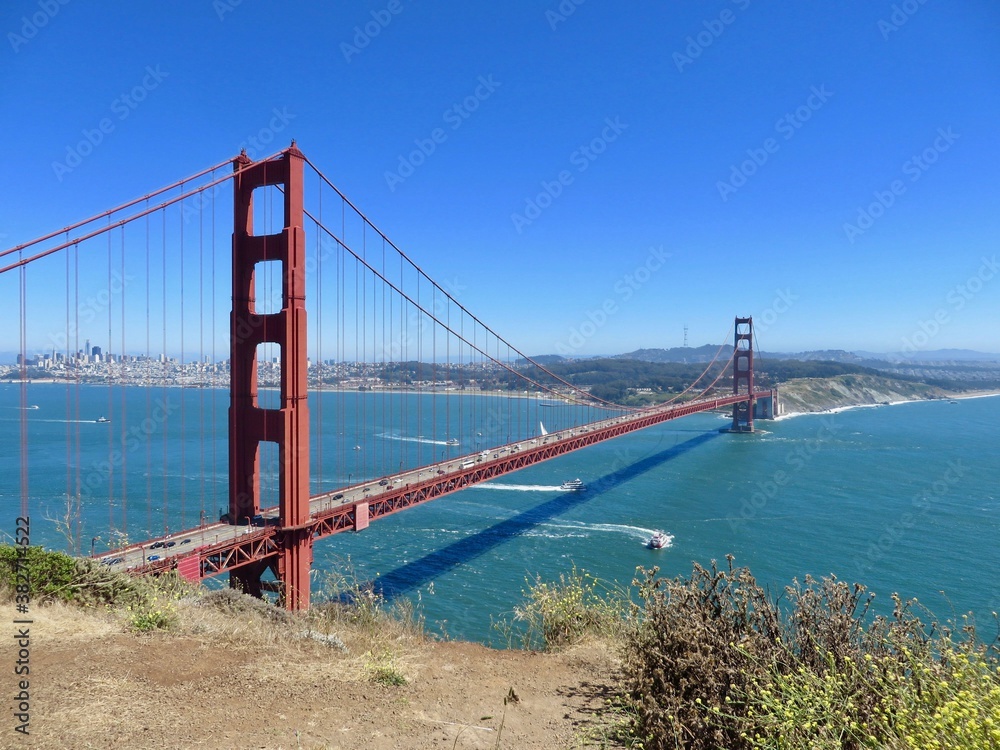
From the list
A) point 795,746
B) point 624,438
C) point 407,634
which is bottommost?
point 624,438

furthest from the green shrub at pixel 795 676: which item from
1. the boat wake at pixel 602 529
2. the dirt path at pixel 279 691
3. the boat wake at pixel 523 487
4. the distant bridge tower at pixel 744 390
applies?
the distant bridge tower at pixel 744 390

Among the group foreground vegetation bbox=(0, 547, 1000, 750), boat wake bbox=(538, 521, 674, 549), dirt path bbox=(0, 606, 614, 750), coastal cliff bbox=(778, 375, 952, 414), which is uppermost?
foreground vegetation bbox=(0, 547, 1000, 750)

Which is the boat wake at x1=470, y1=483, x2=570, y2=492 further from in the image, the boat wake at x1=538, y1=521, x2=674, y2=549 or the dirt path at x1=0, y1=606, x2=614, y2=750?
the dirt path at x1=0, y1=606, x2=614, y2=750

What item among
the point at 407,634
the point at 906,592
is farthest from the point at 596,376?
the point at 407,634

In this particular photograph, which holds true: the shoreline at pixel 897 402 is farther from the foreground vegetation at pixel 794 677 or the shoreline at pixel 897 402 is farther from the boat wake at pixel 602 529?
the foreground vegetation at pixel 794 677

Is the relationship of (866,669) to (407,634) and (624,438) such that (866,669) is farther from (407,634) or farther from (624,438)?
(624,438)

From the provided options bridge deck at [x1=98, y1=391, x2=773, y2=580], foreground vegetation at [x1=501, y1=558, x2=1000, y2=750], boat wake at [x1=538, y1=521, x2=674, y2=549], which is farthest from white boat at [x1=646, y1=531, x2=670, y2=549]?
foreground vegetation at [x1=501, y1=558, x2=1000, y2=750]
